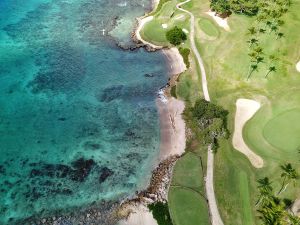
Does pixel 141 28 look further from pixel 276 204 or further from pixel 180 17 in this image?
pixel 276 204

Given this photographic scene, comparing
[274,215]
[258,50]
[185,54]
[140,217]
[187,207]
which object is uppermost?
[258,50]

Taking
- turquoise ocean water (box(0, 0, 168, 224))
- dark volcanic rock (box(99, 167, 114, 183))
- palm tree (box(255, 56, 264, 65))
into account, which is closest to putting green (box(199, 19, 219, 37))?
palm tree (box(255, 56, 264, 65))

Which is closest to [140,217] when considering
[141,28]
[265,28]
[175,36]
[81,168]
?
[81,168]

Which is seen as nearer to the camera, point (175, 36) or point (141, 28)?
A: point (175, 36)

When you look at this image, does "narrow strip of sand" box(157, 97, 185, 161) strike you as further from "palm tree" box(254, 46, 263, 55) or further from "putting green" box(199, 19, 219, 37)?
"putting green" box(199, 19, 219, 37)

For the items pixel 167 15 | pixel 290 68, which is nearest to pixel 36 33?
pixel 167 15

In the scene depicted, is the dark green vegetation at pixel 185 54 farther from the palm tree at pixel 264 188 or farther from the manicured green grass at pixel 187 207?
the manicured green grass at pixel 187 207

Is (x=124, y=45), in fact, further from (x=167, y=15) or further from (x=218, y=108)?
(x=218, y=108)
